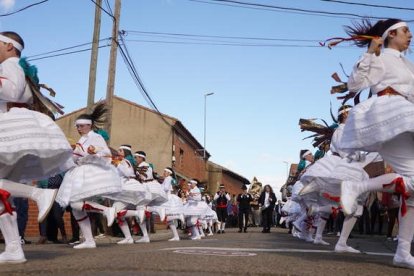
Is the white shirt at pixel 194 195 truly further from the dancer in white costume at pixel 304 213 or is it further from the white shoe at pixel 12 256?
the white shoe at pixel 12 256

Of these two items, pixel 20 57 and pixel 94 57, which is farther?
pixel 94 57

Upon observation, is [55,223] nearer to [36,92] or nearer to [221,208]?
[36,92]

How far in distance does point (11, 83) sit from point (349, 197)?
124 inches

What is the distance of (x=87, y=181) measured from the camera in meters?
8.38

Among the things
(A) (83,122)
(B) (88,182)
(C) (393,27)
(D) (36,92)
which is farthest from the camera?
(A) (83,122)

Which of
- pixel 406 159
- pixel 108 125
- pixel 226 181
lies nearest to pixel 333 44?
pixel 406 159

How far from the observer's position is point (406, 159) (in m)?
4.86

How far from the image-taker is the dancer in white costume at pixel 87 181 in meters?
8.31

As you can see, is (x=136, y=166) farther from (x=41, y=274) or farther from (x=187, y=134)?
(x=187, y=134)

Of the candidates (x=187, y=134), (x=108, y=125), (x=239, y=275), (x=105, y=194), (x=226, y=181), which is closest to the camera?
(x=239, y=275)

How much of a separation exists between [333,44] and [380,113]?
887 millimetres

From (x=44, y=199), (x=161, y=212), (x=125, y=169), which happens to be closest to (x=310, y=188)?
(x=125, y=169)

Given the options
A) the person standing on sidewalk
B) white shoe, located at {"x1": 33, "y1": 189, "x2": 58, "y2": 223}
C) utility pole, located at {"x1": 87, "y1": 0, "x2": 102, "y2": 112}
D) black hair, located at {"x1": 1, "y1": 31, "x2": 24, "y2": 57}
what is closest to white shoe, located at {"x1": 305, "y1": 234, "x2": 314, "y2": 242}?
utility pole, located at {"x1": 87, "y1": 0, "x2": 102, "y2": 112}

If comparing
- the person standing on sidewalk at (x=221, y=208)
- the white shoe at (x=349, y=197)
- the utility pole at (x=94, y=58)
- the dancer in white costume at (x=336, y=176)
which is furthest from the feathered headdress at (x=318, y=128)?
the person standing on sidewalk at (x=221, y=208)
